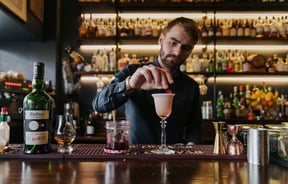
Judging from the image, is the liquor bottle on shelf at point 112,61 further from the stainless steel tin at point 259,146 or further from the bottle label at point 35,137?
the stainless steel tin at point 259,146

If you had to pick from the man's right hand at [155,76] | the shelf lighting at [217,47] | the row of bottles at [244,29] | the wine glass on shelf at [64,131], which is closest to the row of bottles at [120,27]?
the shelf lighting at [217,47]

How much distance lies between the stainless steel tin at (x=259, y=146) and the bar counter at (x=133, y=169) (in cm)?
3

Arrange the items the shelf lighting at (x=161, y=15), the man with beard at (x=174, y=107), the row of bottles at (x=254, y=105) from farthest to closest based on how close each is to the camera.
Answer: the shelf lighting at (x=161, y=15)
the row of bottles at (x=254, y=105)
the man with beard at (x=174, y=107)

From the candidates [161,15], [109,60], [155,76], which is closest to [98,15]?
[109,60]

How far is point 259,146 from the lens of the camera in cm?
85

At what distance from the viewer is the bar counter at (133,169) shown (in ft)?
2.23

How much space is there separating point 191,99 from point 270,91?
69.2 inches

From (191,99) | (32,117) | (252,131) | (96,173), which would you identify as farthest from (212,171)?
(191,99)

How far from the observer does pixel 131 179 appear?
682 mm

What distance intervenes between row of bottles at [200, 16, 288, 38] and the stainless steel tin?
2261mm

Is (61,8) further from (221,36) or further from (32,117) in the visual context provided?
(32,117)

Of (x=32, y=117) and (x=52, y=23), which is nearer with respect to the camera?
(x=32, y=117)

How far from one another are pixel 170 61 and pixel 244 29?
5.67ft

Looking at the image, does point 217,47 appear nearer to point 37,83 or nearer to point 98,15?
point 98,15
